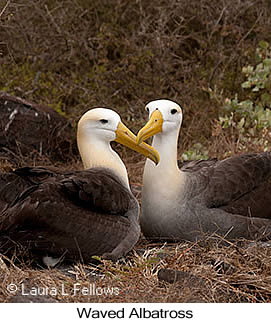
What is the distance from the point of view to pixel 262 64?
6852mm

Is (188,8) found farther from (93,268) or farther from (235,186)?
(93,268)

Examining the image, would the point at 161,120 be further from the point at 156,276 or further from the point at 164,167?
the point at 156,276

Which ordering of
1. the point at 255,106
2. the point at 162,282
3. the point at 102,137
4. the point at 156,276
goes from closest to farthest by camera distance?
the point at 162,282
the point at 156,276
the point at 102,137
the point at 255,106

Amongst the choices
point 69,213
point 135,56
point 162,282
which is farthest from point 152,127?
point 135,56

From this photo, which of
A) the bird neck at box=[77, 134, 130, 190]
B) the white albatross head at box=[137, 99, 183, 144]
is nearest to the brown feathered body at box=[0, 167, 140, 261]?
the bird neck at box=[77, 134, 130, 190]

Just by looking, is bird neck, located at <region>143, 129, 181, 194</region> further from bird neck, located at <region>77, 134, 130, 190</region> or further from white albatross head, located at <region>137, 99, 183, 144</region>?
bird neck, located at <region>77, 134, 130, 190</region>

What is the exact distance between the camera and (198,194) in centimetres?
439

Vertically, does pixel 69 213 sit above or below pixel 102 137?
below

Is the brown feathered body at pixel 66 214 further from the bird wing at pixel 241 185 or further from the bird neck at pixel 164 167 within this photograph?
the bird wing at pixel 241 185

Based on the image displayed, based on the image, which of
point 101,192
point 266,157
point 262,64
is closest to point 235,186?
point 266,157

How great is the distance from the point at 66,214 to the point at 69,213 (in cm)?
2

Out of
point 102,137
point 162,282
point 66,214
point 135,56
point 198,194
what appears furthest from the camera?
point 135,56

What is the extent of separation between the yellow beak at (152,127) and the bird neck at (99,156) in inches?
9.2

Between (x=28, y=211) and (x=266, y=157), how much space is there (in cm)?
184
